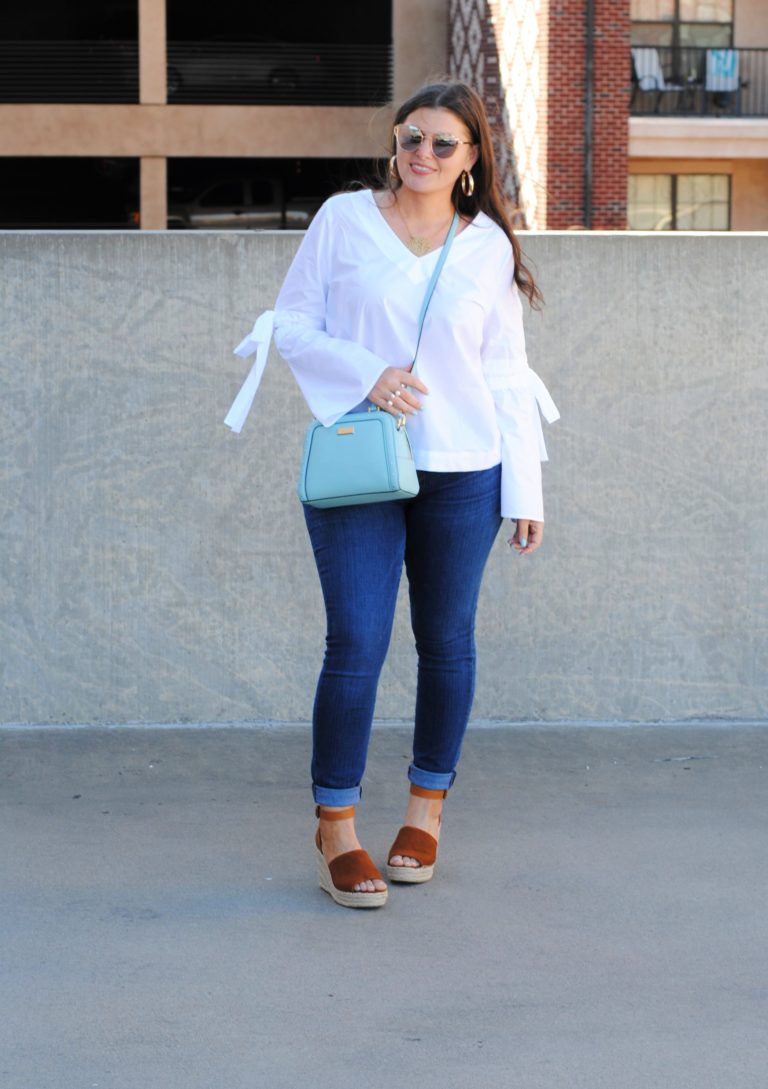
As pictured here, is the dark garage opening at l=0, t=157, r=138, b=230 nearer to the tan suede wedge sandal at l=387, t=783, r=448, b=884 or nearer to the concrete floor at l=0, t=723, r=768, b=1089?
the concrete floor at l=0, t=723, r=768, b=1089

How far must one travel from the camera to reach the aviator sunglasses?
11.1ft

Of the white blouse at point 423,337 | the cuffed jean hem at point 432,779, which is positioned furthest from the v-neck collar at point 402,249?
the cuffed jean hem at point 432,779

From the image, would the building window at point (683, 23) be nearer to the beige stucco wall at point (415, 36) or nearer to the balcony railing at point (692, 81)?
the balcony railing at point (692, 81)

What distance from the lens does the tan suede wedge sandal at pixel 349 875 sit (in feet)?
11.3

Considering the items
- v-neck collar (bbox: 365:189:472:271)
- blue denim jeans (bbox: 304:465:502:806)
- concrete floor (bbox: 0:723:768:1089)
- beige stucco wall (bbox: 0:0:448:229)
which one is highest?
beige stucco wall (bbox: 0:0:448:229)

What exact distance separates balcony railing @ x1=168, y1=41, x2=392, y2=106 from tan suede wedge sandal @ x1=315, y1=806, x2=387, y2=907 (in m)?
25.0

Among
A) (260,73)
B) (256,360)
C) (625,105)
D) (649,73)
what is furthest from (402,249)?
(260,73)

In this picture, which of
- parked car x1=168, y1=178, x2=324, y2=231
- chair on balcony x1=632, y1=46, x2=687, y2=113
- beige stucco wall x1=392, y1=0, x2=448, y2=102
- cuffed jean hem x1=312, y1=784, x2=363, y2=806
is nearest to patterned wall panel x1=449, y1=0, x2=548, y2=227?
beige stucco wall x1=392, y1=0, x2=448, y2=102

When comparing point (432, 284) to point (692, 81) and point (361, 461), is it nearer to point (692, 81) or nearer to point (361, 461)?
point (361, 461)

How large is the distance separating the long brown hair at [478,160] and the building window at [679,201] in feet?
79.6

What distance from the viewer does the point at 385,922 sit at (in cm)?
338

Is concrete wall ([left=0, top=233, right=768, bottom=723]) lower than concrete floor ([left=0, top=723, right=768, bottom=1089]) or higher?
higher

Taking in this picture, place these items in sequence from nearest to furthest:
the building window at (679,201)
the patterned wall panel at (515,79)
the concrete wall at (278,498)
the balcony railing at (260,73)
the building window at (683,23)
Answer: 1. the concrete wall at (278,498)
2. the patterned wall panel at (515,79)
3. the building window at (683,23)
4. the balcony railing at (260,73)
5. the building window at (679,201)

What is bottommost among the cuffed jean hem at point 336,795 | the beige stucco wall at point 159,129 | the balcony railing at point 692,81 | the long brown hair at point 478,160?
the cuffed jean hem at point 336,795
